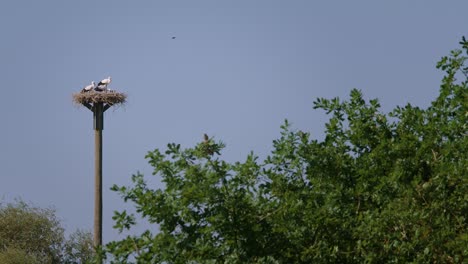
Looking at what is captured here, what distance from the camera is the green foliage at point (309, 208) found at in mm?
9648

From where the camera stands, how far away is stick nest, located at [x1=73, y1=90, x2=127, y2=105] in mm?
33903

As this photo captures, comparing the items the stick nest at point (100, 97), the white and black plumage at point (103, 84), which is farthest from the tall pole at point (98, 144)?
the white and black plumage at point (103, 84)

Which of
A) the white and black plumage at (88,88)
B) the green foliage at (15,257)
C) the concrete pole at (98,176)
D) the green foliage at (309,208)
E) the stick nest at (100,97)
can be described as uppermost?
the white and black plumage at (88,88)

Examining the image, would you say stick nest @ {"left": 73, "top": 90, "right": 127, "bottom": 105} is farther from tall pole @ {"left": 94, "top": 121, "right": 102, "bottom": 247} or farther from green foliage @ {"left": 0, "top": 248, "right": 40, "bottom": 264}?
green foliage @ {"left": 0, "top": 248, "right": 40, "bottom": 264}

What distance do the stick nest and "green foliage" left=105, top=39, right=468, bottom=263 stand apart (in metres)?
23.4

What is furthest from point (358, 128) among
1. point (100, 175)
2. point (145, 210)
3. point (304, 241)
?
point (100, 175)

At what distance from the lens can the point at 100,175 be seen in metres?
32.2

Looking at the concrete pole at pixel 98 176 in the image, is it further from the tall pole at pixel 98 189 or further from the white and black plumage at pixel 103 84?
the white and black plumage at pixel 103 84

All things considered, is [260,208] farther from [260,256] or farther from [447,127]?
[447,127]

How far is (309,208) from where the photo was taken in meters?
10.2

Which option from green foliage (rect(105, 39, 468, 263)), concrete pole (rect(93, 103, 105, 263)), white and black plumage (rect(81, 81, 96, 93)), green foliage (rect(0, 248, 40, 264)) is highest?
white and black plumage (rect(81, 81, 96, 93))

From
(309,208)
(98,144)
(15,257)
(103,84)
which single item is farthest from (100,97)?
(309,208)

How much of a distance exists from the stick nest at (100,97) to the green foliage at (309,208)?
23.4 meters

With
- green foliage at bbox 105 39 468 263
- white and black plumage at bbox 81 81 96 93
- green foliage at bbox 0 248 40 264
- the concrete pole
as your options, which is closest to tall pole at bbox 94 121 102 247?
the concrete pole
